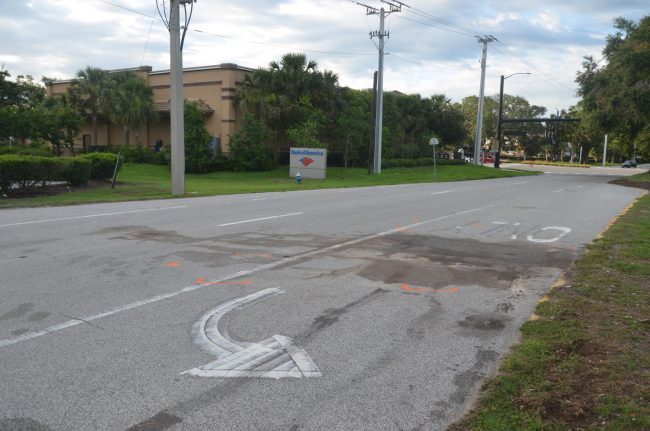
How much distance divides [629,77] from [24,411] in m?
41.5

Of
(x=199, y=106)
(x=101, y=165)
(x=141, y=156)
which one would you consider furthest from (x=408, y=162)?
(x=101, y=165)

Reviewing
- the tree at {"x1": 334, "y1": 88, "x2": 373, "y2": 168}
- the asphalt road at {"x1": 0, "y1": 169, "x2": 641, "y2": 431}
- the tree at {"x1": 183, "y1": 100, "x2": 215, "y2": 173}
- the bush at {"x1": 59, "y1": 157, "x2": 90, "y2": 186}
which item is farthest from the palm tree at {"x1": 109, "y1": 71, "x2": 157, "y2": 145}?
the asphalt road at {"x1": 0, "y1": 169, "x2": 641, "y2": 431}

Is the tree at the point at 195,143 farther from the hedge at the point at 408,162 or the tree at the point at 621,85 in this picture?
the tree at the point at 621,85

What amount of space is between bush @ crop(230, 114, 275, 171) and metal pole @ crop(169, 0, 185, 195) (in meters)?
17.0

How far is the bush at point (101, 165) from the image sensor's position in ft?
78.9

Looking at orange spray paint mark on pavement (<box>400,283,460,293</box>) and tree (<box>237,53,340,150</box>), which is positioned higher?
tree (<box>237,53,340,150</box>)

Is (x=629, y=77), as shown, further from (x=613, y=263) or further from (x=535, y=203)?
(x=613, y=263)

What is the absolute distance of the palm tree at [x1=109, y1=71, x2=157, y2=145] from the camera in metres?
40.7

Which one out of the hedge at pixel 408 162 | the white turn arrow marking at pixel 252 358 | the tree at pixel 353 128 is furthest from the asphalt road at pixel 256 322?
the hedge at pixel 408 162

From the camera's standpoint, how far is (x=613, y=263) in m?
8.12

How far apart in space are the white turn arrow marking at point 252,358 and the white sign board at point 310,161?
29493 millimetres

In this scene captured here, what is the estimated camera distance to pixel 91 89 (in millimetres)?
41969

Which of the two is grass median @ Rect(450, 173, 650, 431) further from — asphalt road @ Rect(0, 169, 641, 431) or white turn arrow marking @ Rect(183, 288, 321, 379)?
white turn arrow marking @ Rect(183, 288, 321, 379)

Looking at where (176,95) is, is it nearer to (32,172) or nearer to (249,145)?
(32,172)
